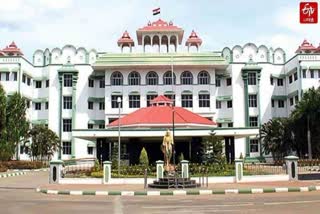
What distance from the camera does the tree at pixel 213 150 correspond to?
104 feet

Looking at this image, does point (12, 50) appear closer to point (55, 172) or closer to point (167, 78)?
point (167, 78)

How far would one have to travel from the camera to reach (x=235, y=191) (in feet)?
63.2

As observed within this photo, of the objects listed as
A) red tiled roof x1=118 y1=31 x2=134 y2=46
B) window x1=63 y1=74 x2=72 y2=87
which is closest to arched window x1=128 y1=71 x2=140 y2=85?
red tiled roof x1=118 y1=31 x2=134 y2=46

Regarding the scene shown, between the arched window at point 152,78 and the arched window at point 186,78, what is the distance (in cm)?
318

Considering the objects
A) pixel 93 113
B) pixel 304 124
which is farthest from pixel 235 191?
pixel 93 113

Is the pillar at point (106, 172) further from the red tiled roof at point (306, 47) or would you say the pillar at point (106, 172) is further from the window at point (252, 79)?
the red tiled roof at point (306, 47)

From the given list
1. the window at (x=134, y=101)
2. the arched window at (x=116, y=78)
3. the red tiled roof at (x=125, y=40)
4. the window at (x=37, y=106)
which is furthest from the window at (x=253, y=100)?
the window at (x=37, y=106)

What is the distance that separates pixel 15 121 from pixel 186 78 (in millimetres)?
21096

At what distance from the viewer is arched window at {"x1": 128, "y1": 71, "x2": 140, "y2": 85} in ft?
179

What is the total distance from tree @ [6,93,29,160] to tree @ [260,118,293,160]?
26.1 m

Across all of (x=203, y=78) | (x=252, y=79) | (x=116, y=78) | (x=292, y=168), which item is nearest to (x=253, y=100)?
(x=252, y=79)

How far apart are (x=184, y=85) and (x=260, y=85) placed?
9828mm

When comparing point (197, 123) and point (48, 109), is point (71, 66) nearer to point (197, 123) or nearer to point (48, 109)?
point (48, 109)

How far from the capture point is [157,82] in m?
54.6
